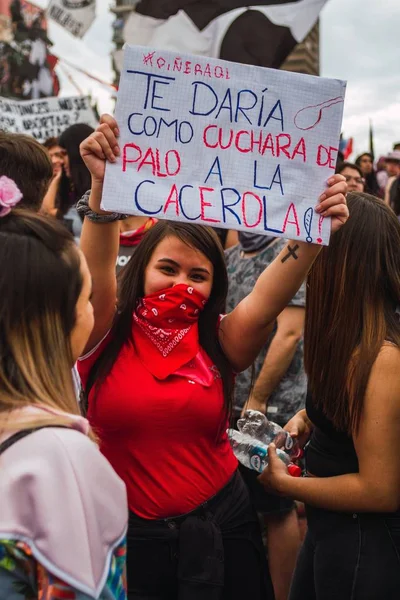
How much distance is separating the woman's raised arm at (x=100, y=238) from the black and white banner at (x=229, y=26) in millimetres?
2912

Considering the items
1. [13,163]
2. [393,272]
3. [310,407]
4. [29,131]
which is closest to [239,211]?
[393,272]

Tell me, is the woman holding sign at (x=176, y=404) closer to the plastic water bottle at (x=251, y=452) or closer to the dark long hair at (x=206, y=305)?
the dark long hair at (x=206, y=305)

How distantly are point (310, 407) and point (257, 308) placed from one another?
0.34 meters

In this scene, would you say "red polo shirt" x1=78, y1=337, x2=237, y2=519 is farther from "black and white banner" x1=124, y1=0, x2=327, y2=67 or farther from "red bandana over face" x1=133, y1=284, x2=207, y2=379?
"black and white banner" x1=124, y1=0, x2=327, y2=67

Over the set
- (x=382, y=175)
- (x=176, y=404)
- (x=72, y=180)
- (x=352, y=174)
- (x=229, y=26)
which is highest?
(x=229, y=26)

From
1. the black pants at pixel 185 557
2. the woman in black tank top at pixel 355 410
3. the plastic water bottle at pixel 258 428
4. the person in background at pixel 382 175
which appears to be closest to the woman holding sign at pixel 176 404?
the black pants at pixel 185 557

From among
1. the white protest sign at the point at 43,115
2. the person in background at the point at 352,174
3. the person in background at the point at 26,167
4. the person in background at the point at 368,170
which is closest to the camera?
the person in background at the point at 26,167

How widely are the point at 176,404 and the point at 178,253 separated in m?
0.47

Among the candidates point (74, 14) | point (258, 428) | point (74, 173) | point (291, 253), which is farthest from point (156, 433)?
point (74, 14)

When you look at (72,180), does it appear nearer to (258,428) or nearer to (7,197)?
(258,428)

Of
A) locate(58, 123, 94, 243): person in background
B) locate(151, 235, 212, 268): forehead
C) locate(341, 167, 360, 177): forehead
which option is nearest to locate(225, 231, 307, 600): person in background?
locate(58, 123, 94, 243): person in background

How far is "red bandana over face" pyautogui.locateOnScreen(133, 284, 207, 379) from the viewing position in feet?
7.16

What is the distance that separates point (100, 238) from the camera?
207cm

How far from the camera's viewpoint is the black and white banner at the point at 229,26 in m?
4.56
